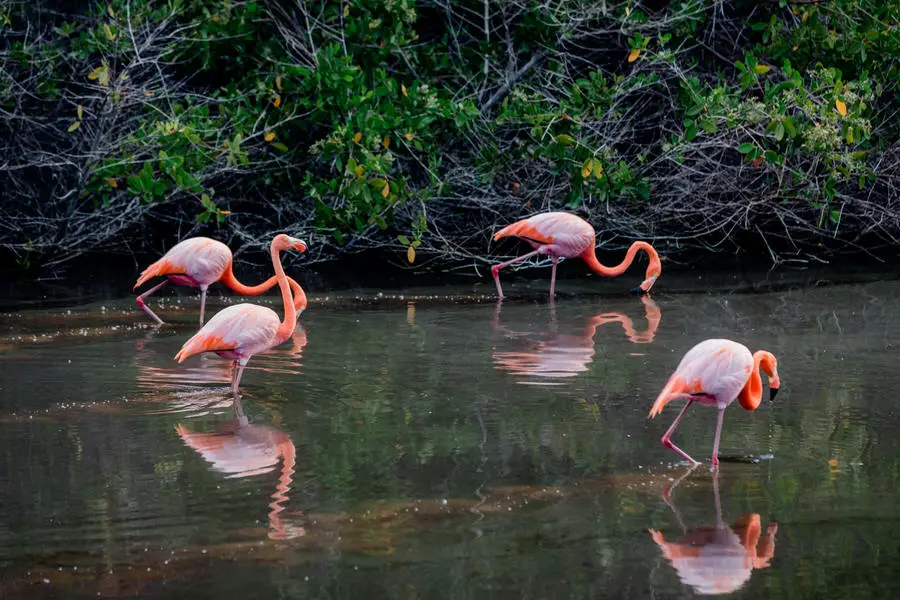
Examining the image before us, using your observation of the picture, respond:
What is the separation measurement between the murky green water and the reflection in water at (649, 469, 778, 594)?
11 mm

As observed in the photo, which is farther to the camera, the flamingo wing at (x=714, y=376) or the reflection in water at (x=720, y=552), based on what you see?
the flamingo wing at (x=714, y=376)

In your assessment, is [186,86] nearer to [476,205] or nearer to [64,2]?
[64,2]

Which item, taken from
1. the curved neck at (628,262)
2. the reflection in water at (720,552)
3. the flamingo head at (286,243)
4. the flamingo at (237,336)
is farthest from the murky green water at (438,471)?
the curved neck at (628,262)

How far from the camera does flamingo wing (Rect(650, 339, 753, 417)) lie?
5598 millimetres

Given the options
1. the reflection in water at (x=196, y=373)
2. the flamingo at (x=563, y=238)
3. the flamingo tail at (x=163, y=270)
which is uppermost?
the flamingo at (x=563, y=238)

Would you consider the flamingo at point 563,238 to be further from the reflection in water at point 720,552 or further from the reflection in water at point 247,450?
the reflection in water at point 720,552

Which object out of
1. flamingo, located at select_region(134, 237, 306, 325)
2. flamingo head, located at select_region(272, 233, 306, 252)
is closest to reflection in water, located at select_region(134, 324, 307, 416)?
flamingo head, located at select_region(272, 233, 306, 252)

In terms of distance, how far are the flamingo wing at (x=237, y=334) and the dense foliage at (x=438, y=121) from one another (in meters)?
4.38

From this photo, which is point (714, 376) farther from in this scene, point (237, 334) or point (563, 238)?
point (563, 238)

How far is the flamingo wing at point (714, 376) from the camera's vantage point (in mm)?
5598

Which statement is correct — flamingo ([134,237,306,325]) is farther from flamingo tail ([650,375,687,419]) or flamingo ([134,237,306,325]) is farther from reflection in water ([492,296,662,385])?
flamingo tail ([650,375,687,419])

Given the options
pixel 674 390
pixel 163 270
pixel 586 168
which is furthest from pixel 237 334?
pixel 586 168

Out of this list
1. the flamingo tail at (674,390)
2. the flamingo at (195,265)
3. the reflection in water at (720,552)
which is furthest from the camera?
the flamingo at (195,265)

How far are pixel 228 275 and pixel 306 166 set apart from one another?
336cm
